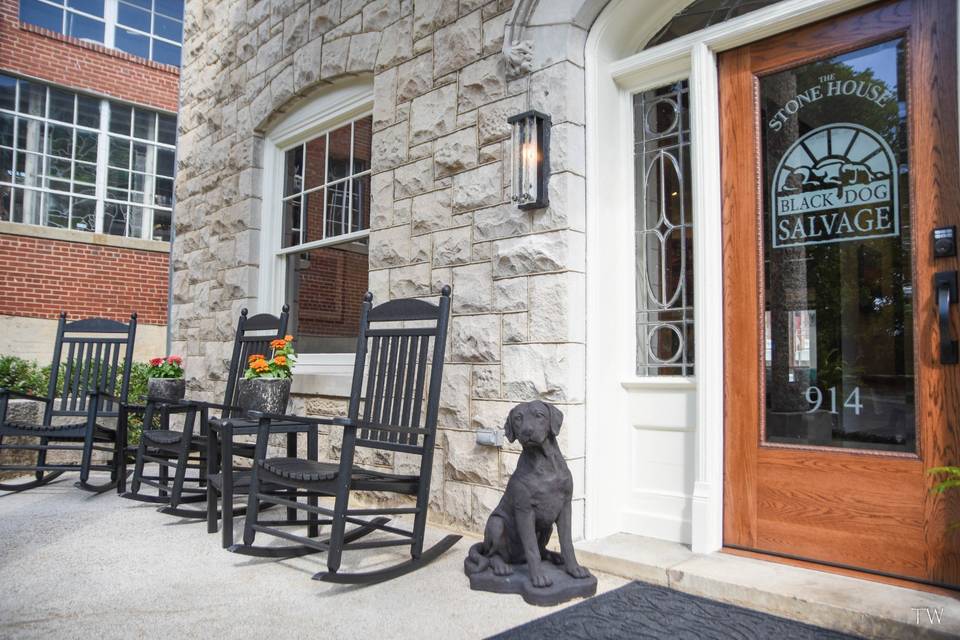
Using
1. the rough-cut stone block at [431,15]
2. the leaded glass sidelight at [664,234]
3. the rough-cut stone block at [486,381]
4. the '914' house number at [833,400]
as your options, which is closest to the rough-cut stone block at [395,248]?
the rough-cut stone block at [486,381]

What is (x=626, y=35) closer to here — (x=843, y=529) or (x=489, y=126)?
(x=489, y=126)

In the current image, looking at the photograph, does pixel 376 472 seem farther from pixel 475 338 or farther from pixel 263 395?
pixel 263 395

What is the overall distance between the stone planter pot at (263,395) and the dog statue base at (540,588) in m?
1.55

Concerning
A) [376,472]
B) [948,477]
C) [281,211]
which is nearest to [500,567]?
[376,472]

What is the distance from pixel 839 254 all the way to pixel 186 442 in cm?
312

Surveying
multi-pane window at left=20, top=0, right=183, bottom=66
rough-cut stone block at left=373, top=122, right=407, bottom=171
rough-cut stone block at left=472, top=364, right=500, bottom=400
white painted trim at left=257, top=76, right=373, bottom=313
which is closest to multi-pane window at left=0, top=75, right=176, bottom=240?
multi-pane window at left=20, top=0, right=183, bottom=66

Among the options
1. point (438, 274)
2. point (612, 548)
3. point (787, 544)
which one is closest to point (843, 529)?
point (787, 544)

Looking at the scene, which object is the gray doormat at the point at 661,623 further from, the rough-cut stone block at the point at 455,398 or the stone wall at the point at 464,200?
the rough-cut stone block at the point at 455,398

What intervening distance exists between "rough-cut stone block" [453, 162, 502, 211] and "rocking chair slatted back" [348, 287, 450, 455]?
58 cm

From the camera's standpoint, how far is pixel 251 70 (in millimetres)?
5340

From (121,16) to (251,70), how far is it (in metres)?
6.41

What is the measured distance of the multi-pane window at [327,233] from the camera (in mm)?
4535

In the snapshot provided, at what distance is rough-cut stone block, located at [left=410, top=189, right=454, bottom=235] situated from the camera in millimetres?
3633

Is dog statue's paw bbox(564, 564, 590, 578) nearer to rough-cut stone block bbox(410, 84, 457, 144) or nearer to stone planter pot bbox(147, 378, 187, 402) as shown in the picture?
rough-cut stone block bbox(410, 84, 457, 144)
